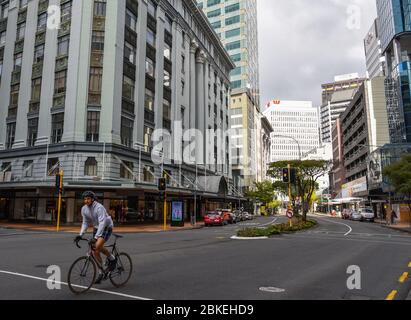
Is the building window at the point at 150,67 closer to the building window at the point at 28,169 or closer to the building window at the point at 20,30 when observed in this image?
the building window at the point at 20,30

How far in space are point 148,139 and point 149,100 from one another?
4.48 meters

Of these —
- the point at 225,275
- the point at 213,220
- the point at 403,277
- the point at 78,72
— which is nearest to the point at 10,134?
the point at 78,72

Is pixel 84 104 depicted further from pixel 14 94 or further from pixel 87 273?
pixel 87 273

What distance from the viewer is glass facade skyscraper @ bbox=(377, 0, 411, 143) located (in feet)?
232

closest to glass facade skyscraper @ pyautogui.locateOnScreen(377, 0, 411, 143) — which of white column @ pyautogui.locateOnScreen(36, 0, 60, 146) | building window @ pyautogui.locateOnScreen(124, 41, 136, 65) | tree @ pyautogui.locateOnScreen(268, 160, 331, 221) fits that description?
tree @ pyautogui.locateOnScreen(268, 160, 331, 221)

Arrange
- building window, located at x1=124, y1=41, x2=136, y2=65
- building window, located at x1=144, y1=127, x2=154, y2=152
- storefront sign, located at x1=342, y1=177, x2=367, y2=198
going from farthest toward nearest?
storefront sign, located at x1=342, y1=177, x2=367, y2=198 < building window, located at x1=144, y1=127, x2=154, y2=152 < building window, located at x1=124, y1=41, x2=136, y2=65

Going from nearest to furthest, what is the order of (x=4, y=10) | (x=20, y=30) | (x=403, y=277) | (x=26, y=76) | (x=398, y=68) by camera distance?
(x=403, y=277)
(x=26, y=76)
(x=20, y=30)
(x=4, y=10)
(x=398, y=68)

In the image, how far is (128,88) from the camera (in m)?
35.8

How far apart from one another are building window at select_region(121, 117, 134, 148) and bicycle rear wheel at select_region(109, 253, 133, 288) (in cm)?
2740

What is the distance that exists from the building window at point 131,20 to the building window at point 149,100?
260 inches

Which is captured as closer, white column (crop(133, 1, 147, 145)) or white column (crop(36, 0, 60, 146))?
white column (crop(36, 0, 60, 146))

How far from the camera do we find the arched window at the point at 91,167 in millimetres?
31688

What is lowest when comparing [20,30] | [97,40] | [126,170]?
[126,170]

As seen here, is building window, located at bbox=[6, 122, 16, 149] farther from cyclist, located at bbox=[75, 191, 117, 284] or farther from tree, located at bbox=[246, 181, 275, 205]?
tree, located at bbox=[246, 181, 275, 205]
